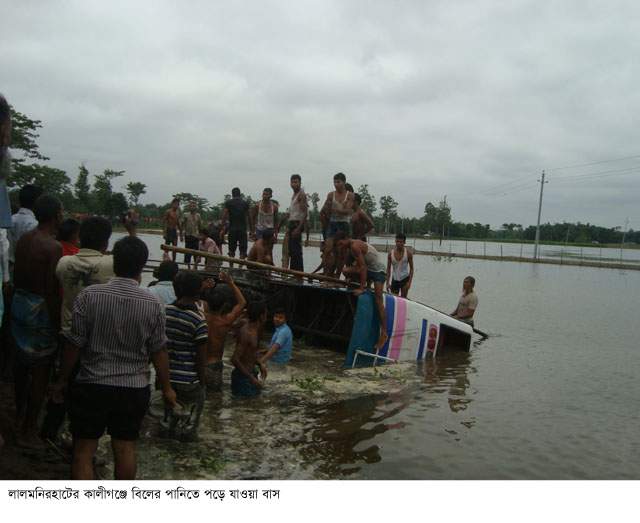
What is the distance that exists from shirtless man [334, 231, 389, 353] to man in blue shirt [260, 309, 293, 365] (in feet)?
5.13

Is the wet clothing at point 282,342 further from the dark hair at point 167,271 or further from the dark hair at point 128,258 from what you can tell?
the dark hair at point 128,258

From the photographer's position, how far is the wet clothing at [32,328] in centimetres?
454

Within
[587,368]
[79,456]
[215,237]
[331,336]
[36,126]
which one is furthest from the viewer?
[36,126]

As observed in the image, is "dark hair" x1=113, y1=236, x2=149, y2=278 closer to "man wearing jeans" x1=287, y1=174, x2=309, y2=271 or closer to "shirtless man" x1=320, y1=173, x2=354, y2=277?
"shirtless man" x1=320, y1=173, x2=354, y2=277

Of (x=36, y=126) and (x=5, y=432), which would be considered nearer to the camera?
(x=5, y=432)

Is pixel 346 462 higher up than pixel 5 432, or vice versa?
pixel 5 432

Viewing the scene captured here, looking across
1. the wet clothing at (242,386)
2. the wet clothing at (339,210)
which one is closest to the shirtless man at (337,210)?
the wet clothing at (339,210)

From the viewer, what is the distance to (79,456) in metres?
3.40

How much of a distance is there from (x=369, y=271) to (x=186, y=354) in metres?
4.73

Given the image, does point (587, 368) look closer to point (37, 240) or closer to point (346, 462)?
point (346, 462)

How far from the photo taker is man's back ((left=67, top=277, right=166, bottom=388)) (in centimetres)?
329

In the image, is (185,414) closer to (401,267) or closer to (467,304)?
(401,267)
